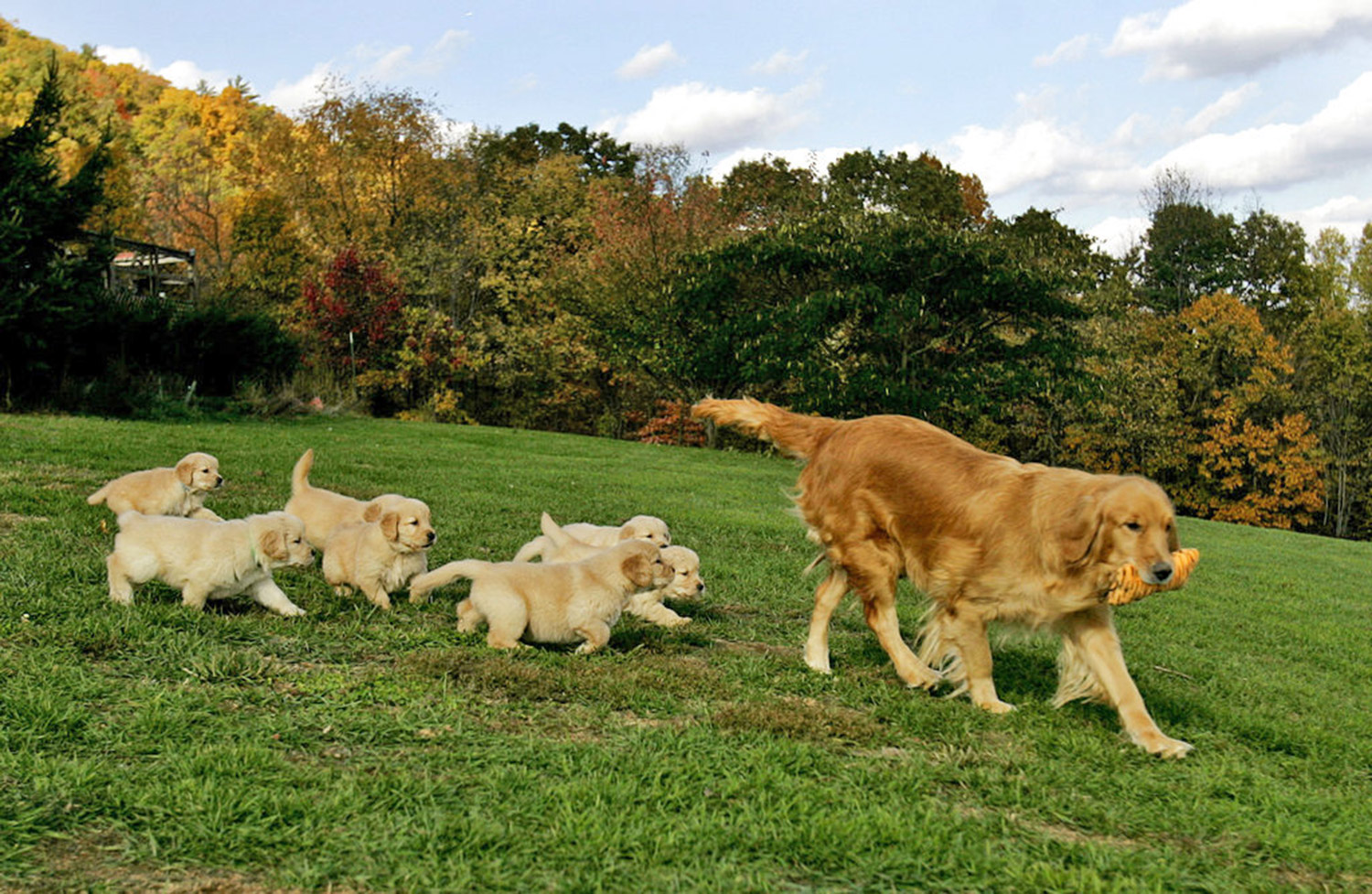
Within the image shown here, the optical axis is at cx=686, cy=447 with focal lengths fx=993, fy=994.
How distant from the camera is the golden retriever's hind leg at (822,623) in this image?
20.2 feet

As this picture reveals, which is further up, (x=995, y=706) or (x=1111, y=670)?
(x=1111, y=670)

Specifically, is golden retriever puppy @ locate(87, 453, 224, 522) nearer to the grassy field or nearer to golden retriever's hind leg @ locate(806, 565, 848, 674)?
the grassy field

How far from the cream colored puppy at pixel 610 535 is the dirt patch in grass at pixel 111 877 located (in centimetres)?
454

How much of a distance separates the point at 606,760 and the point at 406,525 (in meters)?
2.98

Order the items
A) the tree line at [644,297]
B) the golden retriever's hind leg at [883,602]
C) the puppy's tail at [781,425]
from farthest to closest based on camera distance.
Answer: the tree line at [644,297] → the puppy's tail at [781,425] → the golden retriever's hind leg at [883,602]

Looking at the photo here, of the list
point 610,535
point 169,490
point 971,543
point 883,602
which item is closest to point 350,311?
point 169,490

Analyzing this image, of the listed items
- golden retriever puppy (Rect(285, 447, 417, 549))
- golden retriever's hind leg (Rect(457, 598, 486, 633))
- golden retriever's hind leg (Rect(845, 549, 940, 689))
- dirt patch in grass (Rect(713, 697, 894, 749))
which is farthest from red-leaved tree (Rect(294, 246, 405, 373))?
dirt patch in grass (Rect(713, 697, 894, 749))

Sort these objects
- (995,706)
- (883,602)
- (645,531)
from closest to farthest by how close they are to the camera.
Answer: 1. (995,706)
2. (883,602)
3. (645,531)

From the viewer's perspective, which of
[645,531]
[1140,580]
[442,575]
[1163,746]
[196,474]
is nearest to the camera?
[1140,580]

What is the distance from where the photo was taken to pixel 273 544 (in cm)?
599

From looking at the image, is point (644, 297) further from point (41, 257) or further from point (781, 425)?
point (781, 425)

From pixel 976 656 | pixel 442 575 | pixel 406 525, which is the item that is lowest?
pixel 976 656

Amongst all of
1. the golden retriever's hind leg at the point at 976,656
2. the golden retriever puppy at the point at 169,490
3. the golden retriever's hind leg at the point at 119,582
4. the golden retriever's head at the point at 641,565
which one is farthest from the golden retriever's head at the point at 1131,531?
the golden retriever puppy at the point at 169,490

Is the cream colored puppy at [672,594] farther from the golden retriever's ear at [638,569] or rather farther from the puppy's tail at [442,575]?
the puppy's tail at [442,575]
